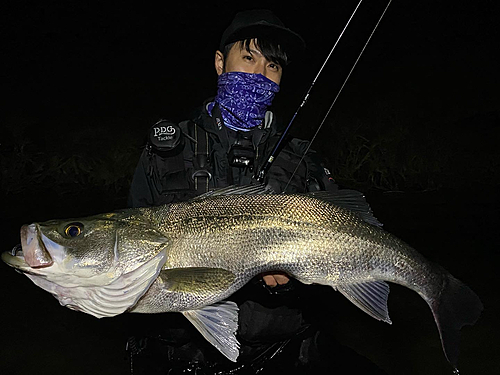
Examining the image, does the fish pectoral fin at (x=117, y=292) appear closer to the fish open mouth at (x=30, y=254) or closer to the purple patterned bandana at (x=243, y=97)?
the fish open mouth at (x=30, y=254)

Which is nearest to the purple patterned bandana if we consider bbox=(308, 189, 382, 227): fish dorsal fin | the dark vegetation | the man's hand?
bbox=(308, 189, 382, 227): fish dorsal fin

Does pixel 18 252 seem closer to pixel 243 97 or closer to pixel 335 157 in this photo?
pixel 243 97

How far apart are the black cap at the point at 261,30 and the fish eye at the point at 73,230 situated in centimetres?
155

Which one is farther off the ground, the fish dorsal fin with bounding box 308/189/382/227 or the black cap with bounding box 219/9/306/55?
the black cap with bounding box 219/9/306/55

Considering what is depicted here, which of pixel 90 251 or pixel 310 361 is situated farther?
pixel 310 361

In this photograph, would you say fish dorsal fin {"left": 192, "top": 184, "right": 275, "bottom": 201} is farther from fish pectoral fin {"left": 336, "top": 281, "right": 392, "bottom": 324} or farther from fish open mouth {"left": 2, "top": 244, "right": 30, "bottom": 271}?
fish open mouth {"left": 2, "top": 244, "right": 30, "bottom": 271}

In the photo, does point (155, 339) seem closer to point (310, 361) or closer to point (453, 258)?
point (310, 361)

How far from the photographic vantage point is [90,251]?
2.05m

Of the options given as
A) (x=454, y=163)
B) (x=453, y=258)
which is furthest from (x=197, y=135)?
(x=454, y=163)

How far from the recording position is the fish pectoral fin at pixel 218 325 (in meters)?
2.14

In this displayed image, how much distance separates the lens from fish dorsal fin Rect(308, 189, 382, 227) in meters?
2.30

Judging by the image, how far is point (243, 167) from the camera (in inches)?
110

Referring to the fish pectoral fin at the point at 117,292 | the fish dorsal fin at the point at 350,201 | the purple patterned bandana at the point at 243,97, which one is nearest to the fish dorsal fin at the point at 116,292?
the fish pectoral fin at the point at 117,292

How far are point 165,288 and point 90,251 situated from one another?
0.36 metres
